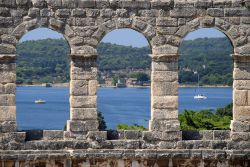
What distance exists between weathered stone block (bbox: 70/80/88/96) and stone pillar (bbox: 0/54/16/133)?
1.51 m

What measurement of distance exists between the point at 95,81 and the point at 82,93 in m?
0.47

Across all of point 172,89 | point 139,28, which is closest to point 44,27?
point 139,28

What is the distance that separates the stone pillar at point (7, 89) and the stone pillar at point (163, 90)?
3659 mm

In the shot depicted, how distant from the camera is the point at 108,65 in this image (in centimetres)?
8819

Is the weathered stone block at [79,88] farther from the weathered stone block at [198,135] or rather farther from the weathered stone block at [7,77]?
the weathered stone block at [198,135]

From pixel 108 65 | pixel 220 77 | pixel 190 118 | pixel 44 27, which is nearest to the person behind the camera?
pixel 44 27

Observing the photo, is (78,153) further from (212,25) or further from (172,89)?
(212,25)

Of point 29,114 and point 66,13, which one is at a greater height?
point 66,13

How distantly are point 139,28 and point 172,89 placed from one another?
6.04 feet

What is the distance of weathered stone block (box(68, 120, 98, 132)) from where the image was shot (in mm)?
19344

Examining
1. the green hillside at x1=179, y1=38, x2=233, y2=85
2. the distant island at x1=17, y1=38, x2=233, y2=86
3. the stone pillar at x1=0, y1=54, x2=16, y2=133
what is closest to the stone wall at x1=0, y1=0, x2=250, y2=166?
the stone pillar at x1=0, y1=54, x2=16, y2=133

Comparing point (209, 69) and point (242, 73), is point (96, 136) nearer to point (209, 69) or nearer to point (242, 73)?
point (242, 73)

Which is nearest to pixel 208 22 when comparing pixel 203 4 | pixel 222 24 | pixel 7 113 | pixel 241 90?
pixel 222 24

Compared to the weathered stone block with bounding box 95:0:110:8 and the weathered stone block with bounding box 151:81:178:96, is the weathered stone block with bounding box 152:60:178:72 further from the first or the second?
the weathered stone block with bounding box 95:0:110:8
